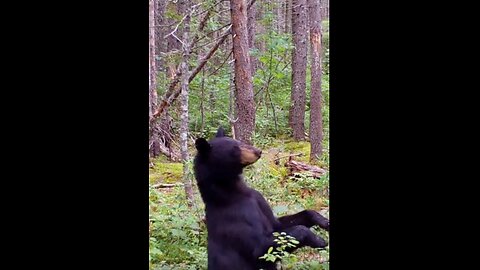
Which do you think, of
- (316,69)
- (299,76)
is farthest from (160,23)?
(316,69)

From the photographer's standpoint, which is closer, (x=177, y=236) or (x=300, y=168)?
(x=177, y=236)

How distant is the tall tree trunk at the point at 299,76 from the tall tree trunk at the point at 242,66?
1702 mm

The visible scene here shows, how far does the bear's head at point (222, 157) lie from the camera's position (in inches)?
112

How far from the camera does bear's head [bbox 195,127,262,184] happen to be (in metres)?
2.85

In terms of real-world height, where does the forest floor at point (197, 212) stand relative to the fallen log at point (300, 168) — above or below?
below

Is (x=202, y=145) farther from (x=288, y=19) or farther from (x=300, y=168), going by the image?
(x=288, y=19)

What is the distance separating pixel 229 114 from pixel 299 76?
263 cm

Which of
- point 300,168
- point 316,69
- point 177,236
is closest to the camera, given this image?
point 177,236

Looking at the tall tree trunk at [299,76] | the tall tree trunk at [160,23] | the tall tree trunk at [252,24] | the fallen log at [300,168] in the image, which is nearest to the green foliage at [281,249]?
the fallen log at [300,168]

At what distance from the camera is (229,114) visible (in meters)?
4.01

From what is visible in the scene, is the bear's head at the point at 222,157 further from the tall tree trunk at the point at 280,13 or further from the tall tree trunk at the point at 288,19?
the tall tree trunk at the point at 288,19
